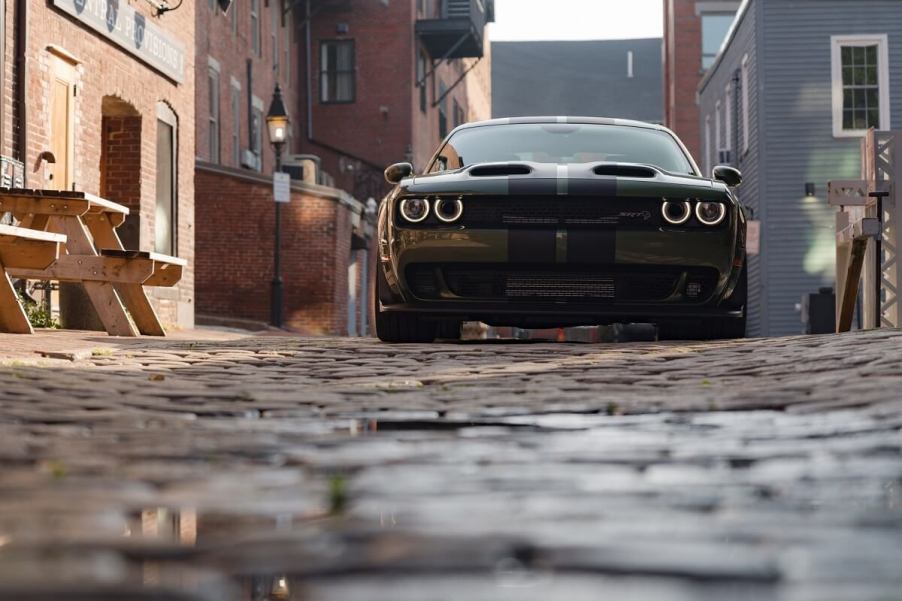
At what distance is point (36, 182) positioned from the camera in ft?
47.5

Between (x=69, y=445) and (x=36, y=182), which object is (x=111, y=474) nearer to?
(x=69, y=445)

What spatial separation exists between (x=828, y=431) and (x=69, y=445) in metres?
2.06

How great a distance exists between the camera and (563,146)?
9.81 m

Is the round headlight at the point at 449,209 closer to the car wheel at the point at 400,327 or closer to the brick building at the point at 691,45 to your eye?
the car wheel at the point at 400,327

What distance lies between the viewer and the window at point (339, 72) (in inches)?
1416

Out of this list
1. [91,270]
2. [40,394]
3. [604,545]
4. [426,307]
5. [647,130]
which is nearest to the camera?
[604,545]

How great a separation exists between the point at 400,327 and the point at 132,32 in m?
9.66

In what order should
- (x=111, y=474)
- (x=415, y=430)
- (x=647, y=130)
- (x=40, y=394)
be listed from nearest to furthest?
1. (x=111, y=474)
2. (x=415, y=430)
3. (x=40, y=394)
4. (x=647, y=130)

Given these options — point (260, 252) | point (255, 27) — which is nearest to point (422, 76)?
point (255, 27)

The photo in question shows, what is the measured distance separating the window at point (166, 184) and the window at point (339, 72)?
1686 centimetres

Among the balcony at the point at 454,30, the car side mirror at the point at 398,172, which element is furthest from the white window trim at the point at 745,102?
the car side mirror at the point at 398,172

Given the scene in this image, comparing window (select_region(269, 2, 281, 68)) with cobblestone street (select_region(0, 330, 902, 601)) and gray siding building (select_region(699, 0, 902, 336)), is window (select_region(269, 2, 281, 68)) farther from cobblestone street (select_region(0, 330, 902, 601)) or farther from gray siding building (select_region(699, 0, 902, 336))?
cobblestone street (select_region(0, 330, 902, 601))

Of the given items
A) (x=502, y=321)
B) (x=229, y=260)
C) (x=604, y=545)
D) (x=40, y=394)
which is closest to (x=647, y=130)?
(x=502, y=321)

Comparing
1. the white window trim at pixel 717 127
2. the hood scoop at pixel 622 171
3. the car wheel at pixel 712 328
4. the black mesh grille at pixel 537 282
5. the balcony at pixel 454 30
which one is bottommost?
the car wheel at pixel 712 328
